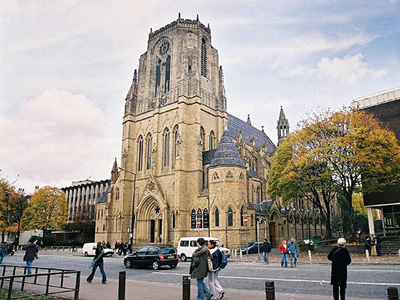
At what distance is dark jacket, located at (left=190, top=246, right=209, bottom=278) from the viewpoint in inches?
334

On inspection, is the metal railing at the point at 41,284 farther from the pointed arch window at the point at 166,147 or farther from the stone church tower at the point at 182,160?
the pointed arch window at the point at 166,147

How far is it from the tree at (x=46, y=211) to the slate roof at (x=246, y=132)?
3376 cm

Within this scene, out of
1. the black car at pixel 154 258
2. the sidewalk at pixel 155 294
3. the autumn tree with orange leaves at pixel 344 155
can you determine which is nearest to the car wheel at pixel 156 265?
the black car at pixel 154 258

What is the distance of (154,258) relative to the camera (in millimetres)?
19562

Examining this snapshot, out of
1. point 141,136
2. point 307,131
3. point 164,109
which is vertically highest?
point 164,109

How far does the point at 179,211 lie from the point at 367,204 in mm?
20943

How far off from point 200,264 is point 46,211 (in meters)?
58.4

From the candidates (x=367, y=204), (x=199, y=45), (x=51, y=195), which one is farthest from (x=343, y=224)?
(x=51, y=195)

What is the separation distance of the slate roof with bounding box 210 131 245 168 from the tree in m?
34.1

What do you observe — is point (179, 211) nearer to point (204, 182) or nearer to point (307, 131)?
point (204, 182)

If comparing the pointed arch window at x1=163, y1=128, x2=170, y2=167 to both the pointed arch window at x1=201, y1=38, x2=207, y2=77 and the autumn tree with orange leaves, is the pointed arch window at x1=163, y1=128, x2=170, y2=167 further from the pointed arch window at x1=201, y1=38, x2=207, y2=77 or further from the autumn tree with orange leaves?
the autumn tree with orange leaves

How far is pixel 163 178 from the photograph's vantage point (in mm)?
45344

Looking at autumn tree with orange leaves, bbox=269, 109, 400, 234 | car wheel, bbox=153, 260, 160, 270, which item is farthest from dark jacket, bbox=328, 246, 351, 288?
autumn tree with orange leaves, bbox=269, 109, 400, 234

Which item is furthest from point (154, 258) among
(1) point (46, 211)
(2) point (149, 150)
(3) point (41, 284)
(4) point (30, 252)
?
(1) point (46, 211)
